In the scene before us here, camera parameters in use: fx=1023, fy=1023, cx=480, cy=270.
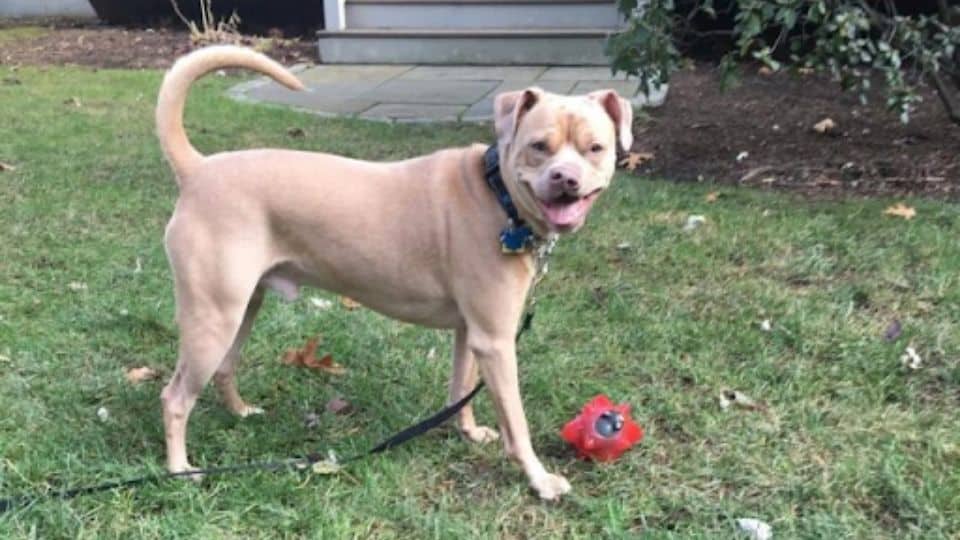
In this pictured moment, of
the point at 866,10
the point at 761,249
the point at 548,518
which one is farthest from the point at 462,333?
the point at 866,10

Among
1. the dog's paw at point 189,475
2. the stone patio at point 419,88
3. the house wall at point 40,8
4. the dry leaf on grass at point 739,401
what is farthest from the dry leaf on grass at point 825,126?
the house wall at point 40,8

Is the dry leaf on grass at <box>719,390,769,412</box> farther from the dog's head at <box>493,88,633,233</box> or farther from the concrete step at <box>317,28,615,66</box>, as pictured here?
the concrete step at <box>317,28,615,66</box>

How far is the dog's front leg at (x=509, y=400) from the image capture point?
9.51 ft

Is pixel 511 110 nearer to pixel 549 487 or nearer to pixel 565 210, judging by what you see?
pixel 565 210

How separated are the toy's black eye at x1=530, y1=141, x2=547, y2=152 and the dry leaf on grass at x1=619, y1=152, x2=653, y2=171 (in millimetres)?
3633

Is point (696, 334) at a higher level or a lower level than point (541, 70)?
higher

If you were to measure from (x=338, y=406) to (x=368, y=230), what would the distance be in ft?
2.55

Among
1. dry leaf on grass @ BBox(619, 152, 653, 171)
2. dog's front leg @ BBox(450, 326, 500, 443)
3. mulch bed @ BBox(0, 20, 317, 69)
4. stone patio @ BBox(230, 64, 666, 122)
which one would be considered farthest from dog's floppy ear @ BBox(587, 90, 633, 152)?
mulch bed @ BBox(0, 20, 317, 69)

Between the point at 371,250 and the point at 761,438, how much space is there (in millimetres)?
1327

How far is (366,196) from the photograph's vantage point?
2.98 m

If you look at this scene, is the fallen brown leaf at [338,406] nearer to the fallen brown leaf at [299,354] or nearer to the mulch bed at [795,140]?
the fallen brown leaf at [299,354]

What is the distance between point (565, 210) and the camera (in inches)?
105

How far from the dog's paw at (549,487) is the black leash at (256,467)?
0.36 metres

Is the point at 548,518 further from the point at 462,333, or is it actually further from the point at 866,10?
the point at 866,10
